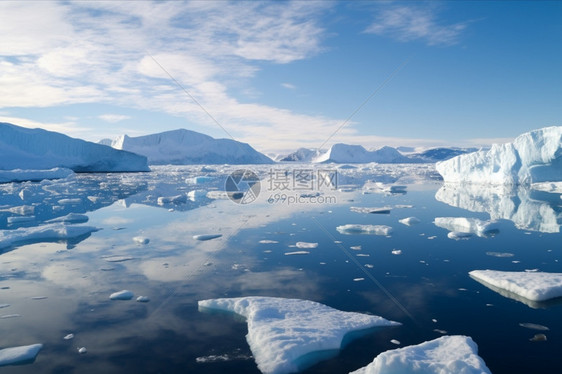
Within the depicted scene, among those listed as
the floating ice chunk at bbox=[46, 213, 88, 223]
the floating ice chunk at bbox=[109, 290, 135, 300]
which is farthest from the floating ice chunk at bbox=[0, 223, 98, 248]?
the floating ice chunk at bbox=[109, 290, 135, 300]

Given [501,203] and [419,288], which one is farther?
[501,203]

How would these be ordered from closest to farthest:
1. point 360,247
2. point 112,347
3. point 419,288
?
point 112,347 < point 419,288 < point 360,247

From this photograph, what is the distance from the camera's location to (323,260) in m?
6.27

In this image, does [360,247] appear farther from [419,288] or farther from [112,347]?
[112,347]

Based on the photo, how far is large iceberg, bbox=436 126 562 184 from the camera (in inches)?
679

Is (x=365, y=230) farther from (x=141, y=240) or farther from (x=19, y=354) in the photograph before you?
(x=19, y=354)

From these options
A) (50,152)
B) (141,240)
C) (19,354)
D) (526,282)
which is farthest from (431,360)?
(50,152)

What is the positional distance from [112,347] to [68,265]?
3.21m

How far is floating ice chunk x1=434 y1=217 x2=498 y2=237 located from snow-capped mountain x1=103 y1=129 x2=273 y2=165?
65894 millimetres

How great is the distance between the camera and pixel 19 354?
10.8 ft

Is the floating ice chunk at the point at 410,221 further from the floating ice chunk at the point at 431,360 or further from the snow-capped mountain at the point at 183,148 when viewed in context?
the snow-capped mountain at the point at 183,148

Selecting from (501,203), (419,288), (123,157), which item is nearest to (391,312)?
(419,288)

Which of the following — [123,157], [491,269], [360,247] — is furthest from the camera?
[123,157]

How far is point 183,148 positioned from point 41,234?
70750mm
